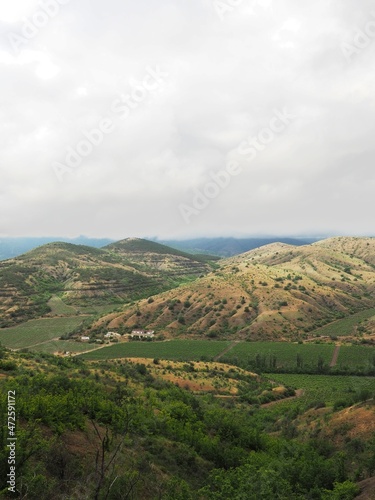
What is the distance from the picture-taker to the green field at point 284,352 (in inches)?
3843

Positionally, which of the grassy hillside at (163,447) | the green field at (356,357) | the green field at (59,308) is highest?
the grassy hillside at (163,447)

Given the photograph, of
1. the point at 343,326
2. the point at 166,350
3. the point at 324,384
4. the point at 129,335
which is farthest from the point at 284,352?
the point at 129,335

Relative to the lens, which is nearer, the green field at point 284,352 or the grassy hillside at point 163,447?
the grassy hillside at point 163,447

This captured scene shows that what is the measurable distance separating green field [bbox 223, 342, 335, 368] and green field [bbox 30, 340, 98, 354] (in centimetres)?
5048

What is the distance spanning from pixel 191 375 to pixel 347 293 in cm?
12970

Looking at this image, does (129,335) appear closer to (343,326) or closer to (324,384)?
(324,384)

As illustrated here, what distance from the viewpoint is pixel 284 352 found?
106000 mm

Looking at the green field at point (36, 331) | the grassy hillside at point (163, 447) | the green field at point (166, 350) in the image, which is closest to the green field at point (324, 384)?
the grassy hillside at point (163, 447)

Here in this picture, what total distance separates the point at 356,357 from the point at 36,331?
126 metres

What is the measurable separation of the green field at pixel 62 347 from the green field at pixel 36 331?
6134 mm

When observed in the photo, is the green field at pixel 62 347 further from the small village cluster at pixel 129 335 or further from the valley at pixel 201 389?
the small village cluster at pixel 129 335

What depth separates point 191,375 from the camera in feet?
250

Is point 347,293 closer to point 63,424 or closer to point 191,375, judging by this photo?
point 191,375

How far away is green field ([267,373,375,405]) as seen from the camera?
68.7 m
